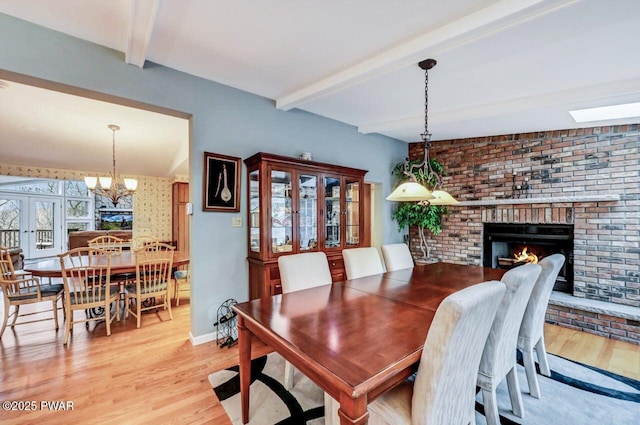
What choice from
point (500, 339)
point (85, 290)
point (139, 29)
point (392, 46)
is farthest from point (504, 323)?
point (85, 290)

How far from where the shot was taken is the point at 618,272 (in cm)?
316

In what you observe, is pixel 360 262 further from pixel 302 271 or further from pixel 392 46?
pixel 392 46

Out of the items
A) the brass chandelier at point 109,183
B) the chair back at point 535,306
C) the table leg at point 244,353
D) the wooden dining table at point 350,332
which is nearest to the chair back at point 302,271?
the wooden dining table at point 350,332

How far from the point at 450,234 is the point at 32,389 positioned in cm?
504

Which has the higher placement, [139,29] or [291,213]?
[139,29]

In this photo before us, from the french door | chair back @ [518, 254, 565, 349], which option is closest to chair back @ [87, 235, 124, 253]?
the french door

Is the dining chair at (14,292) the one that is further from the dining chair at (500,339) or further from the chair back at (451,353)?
the dining chair at (500,339)

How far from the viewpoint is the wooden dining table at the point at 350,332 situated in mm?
1024

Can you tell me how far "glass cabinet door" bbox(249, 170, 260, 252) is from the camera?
3.02 metres

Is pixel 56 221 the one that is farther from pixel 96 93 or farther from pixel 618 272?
pixel 618 272

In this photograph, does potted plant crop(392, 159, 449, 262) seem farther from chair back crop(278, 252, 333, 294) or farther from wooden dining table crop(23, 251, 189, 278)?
wooden dining table crop(23, 251, 189, 278)

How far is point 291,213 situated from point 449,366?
2.28 meters

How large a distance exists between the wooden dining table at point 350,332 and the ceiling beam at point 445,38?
1.83 m

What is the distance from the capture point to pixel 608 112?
3.01m
